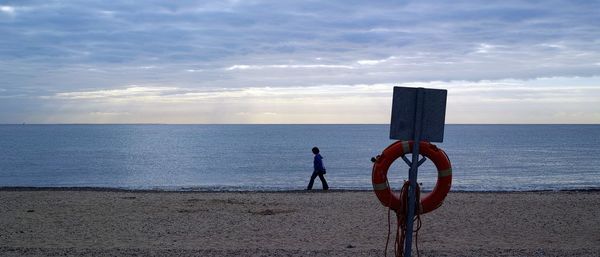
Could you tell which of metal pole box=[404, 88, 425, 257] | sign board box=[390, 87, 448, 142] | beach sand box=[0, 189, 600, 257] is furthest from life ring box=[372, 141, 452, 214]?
sign board box=[390, 87, 448, 142]

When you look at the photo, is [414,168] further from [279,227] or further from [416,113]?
[279,227]

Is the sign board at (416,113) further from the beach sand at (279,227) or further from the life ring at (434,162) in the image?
the beach sand at (279,227)

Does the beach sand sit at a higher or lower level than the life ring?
lower

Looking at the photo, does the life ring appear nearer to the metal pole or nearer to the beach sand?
A: the metal pole

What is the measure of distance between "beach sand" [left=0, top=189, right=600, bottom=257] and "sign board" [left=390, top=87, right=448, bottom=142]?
2918 millimetres

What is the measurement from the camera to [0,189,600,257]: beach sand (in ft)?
28.3

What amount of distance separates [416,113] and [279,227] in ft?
18.5

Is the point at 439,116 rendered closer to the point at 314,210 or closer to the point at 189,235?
the point at 189,235

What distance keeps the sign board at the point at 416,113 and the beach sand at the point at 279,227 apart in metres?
2.92

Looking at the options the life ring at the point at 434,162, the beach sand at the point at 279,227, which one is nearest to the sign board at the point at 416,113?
the life ring at the point at 434,162

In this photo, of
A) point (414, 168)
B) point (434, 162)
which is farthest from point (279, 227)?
point (414, 168)

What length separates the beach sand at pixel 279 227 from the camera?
8.62 metres

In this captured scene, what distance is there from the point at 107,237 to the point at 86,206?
454 centimetres

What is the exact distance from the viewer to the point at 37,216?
12.4 meters
